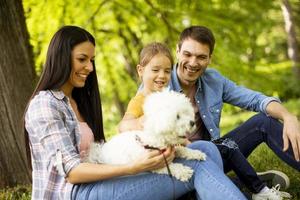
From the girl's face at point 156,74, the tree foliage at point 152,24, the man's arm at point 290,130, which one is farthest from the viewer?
the tree foliage at point 152,24

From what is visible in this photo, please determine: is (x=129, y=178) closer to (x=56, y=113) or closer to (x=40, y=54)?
(x=56, y=113)

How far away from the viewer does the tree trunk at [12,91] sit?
4914 millimetres

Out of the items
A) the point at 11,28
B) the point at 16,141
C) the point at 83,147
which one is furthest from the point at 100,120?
the point at 11,28

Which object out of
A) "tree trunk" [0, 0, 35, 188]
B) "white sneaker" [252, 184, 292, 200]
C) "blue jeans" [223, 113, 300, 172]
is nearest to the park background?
"tree trunk" [0, 0, 35, 188]

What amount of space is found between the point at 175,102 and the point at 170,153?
38 centimetres

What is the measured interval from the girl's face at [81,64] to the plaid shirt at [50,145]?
225mm

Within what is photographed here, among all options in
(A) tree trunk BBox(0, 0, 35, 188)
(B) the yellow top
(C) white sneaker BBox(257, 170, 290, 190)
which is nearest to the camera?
(B) the yellow top

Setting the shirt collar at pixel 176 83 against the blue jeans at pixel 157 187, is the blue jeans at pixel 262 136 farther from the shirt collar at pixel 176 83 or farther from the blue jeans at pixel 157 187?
the blue jeans at pixel 157 187

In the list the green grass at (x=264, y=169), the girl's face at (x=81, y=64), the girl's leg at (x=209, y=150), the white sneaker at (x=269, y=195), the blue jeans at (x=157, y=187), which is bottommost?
the green grass at (x=264, y=169)

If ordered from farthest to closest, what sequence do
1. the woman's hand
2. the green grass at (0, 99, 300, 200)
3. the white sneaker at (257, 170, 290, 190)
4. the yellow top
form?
1. the green grass at (0, 99, 300, 200)
2. the white sneaker at (257, 170, 290, 190)
3. the yellow top
4. the woman's hand

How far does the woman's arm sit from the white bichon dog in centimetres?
9

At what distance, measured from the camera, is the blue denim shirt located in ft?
14.0

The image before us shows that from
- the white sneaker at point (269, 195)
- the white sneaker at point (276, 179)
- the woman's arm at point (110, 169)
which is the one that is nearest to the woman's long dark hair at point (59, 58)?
the woman's arm at point (110, 169)

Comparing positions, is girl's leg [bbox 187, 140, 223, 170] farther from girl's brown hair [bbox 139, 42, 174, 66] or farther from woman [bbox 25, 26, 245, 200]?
girl's brown hair [bbox 139, 42, 174, 66]
